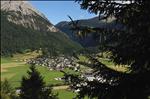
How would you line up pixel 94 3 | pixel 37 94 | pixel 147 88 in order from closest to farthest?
1. pixel 147 88
2. pixel 94 3
3. pixel 37 94

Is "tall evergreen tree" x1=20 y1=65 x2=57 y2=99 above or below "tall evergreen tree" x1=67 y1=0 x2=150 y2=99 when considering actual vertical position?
below

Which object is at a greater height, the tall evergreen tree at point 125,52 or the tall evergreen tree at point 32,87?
the tall evergreen tree at point 125,52

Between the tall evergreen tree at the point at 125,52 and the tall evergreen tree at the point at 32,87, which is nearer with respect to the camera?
the tall evergreen tree at the point at 125,52

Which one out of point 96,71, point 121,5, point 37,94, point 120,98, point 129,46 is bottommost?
point 37,94

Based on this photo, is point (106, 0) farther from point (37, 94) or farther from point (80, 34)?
point (37, 94)

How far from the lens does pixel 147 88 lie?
9383 mm

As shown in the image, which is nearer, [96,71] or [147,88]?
[147,88]

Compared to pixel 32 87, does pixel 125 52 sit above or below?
above

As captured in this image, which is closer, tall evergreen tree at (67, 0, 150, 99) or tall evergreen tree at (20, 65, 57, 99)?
tall evergreen tree at (67, 0, 150, 99)

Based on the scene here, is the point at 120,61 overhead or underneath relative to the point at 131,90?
overhead

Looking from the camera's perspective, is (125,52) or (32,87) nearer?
(125,52)

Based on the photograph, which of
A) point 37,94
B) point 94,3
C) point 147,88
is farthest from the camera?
point 37,94

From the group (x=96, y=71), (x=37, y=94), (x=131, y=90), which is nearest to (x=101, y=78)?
(x=96, y=71)

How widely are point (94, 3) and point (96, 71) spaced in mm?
1774
